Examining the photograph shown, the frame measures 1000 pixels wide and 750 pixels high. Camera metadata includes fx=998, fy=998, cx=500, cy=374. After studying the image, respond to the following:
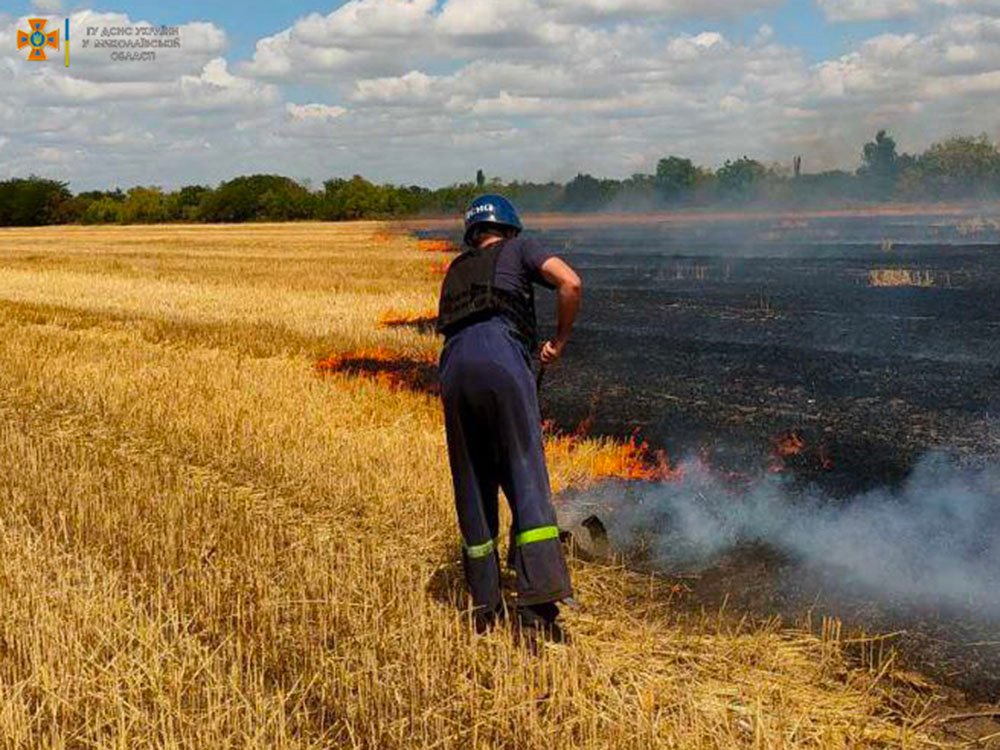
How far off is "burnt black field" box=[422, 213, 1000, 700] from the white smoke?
0.21 ft

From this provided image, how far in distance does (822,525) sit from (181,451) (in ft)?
18.2

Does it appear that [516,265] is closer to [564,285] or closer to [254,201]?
[564,285]

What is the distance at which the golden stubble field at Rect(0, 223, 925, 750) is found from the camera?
13.8ft

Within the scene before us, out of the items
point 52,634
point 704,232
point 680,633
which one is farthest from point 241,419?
point 704,232

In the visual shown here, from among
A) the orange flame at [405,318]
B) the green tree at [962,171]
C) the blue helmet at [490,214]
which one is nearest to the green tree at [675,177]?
the green tree at [962,171]

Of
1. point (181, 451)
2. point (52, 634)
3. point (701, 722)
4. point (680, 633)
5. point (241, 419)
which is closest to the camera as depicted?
point (701, 722)

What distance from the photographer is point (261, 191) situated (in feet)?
320

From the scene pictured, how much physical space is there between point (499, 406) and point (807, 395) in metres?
8.01

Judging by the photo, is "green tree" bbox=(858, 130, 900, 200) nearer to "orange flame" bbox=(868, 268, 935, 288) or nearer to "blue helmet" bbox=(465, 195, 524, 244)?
"orange flame" bbox=(868, 268, 935, 288)

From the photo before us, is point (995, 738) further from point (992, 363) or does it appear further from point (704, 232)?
point (704, 232)

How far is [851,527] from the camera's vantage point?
7.25 meters

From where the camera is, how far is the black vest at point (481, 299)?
5.09m

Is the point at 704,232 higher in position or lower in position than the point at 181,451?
higher

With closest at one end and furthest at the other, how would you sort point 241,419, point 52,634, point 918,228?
1. point 52,634
2. point 241,419
3. point 918,228
